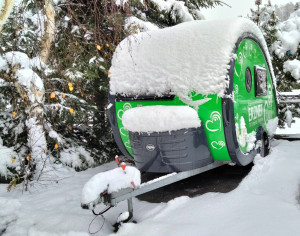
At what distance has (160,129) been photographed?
3.58 meters

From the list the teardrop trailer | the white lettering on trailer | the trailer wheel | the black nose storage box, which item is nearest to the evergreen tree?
the teardrop trailer

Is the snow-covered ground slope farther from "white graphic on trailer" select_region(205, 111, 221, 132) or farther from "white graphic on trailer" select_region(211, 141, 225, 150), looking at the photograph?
"white graphic on trailer" select_region(205, 111, 221, 132)

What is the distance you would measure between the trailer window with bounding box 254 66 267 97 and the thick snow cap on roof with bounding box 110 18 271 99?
71 cm

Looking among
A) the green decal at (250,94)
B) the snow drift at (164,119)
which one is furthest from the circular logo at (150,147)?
the green decal at (250,94)

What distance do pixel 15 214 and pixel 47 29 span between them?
125 inches

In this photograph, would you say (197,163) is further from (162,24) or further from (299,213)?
(162,24)

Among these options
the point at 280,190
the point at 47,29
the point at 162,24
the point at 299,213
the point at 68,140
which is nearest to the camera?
the point at 299,213

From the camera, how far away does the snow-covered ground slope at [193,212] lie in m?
2.81

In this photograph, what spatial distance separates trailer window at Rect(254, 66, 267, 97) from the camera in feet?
15.8

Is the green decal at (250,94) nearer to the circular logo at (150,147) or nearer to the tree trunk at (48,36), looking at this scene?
the circular logo at (150,147)

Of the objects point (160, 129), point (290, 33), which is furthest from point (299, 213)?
point (290, 33)

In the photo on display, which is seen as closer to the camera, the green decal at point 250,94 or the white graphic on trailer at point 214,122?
the white graphic on trailer at point 214,122

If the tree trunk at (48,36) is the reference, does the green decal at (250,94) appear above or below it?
below

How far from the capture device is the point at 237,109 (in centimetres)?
394
